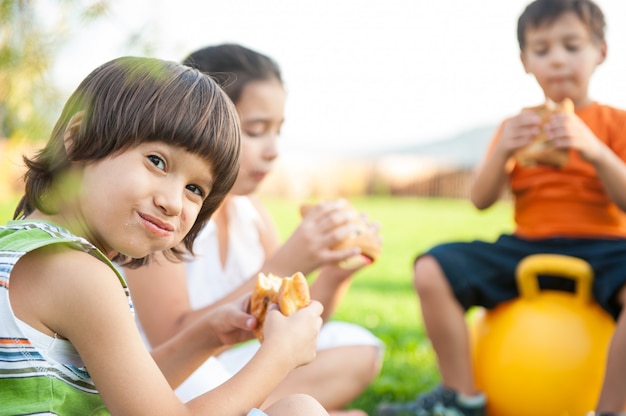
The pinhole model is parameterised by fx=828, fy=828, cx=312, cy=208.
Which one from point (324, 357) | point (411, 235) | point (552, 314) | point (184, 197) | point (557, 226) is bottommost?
point (411, 235)

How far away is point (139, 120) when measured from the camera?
62.7 inches

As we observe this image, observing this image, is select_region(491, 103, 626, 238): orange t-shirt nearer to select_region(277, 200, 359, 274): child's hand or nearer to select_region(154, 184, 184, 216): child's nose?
select_region(277, 200, 359, 274): child's hand

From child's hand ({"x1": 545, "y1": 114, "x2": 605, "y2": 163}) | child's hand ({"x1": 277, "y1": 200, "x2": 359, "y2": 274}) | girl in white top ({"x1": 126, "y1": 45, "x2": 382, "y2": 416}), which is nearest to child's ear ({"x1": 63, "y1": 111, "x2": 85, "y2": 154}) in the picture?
girl in white top ({"x1": 126, "y1": 45, "x2": 382, "y2": 416})

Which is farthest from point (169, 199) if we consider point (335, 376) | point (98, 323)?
point (335, 376)

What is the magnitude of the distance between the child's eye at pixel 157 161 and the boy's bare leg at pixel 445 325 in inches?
65.9

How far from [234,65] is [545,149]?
46.0 inches

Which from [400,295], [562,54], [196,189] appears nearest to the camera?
[196,189]

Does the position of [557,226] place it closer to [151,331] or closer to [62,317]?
[151,331]

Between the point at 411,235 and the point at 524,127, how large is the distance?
9.11 meters

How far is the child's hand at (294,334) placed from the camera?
1634 mm

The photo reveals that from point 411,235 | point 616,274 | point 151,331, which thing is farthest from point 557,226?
point 411,235

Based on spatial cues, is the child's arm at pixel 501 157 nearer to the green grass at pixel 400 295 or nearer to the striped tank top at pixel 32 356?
the green grass at pixel 400 295

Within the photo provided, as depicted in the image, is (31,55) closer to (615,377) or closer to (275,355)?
(275,355)

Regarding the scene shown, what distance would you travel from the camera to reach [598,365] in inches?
109
